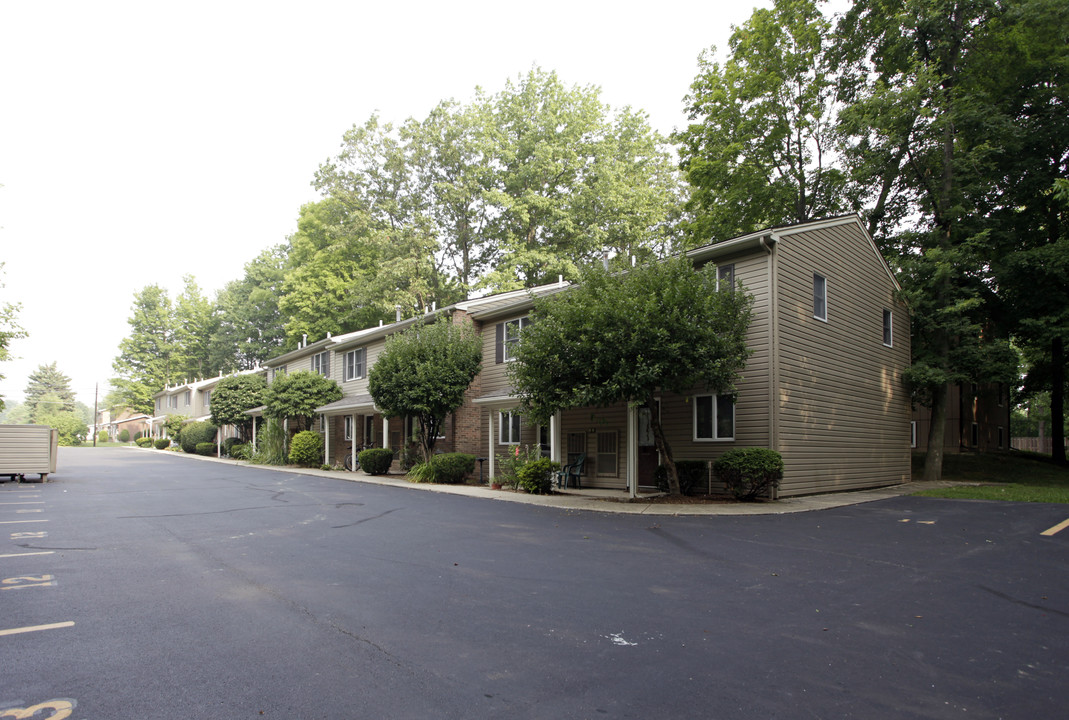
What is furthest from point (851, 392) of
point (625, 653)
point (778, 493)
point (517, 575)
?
point (625, 653)

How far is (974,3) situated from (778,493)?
723 inches

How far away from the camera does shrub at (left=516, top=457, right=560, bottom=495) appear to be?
16.3 metres

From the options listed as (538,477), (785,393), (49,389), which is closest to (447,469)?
(538,477)

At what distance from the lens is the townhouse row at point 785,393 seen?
14711 mm

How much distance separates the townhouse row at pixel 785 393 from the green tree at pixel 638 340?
103 centimetres

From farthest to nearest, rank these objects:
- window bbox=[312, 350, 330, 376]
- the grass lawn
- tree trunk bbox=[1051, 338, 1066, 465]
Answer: window bbox=[312, 350, 330, 376] → tree trunk bbox=[1051, 338, 1066, 465] → the grass lawn

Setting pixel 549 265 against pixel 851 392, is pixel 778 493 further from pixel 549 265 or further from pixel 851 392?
pixel 549 265

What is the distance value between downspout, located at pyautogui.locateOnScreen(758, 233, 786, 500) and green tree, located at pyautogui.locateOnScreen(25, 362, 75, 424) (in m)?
118

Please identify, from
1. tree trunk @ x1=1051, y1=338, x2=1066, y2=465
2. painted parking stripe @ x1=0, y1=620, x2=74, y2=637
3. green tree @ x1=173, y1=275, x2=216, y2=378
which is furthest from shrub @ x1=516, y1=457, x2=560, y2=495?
green tree @ x1=173, y1=275, x2=216, y2=378

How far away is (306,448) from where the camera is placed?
2756 centimetres

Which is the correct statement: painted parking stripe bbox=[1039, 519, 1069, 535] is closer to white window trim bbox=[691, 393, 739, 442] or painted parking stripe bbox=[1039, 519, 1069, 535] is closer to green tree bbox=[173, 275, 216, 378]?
white window trim bbox=[691, 393, 739, 442]

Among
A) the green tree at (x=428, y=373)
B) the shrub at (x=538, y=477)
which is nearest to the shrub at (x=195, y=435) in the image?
the green tree at (x=428, y=373)

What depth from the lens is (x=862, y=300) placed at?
18375 millimetres

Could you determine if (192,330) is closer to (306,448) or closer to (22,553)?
(306,448)
